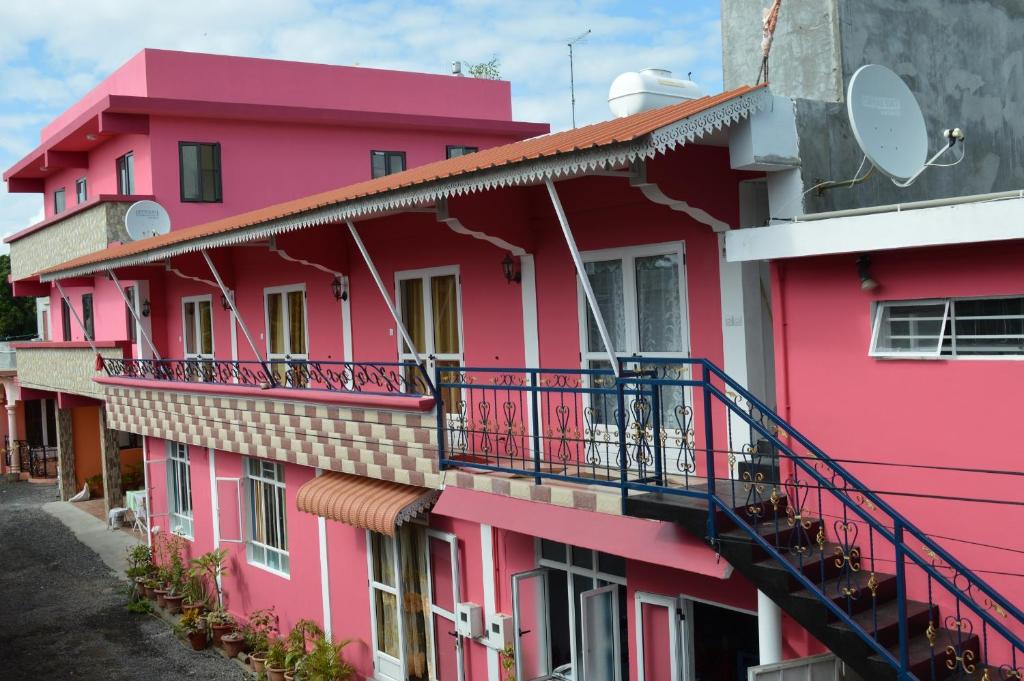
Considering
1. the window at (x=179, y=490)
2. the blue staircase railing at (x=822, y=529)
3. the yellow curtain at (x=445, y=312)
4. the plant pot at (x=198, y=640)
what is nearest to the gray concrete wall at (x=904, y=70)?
the blue staircase railing at (x=822, y=529)

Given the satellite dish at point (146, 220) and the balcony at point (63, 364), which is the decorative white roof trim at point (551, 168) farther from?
the balcony at point (63, 364)

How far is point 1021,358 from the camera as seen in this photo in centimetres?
638

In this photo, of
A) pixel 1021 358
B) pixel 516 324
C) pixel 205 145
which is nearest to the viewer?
pixel 1021 358

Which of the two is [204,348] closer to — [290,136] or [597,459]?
[290,136]

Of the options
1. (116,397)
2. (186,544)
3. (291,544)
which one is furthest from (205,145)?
(291,544)

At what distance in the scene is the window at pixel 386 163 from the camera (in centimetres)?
2383

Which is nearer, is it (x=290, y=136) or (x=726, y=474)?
(x=726, y=474)

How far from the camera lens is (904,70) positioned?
9.81m

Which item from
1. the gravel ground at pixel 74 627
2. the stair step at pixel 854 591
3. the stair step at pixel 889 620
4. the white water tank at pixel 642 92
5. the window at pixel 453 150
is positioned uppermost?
the window at pixel 453 150

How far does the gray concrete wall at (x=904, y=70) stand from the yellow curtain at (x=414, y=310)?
4.15m

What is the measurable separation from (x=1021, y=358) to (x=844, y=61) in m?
3.58

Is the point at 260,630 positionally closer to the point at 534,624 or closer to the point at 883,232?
the point at 534,624

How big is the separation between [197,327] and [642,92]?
34.5 feet

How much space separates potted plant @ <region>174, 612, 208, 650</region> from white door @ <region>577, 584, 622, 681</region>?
26.8 ft
